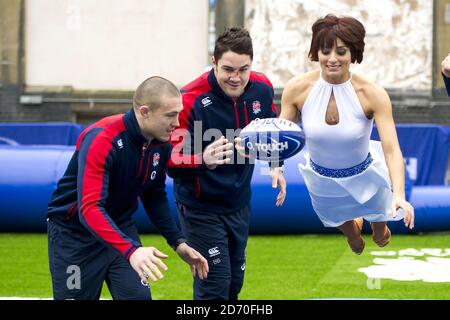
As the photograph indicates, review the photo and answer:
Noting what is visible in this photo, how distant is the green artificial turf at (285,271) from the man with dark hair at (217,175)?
7.85 feet

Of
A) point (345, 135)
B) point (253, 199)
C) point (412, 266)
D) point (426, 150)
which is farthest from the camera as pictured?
point (426, 150)

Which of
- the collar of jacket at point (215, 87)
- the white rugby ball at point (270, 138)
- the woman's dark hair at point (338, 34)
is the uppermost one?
the woman's dark hair at point (338, 34)

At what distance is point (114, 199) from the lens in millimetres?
6703

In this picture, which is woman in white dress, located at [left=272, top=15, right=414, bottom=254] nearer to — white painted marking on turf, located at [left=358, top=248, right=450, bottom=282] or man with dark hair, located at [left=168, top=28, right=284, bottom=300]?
man with dark hair, located at [left=168, top=28, right=284, bottom=300]

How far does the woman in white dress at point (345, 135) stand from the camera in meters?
7.00

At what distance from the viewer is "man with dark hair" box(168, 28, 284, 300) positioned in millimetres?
7379

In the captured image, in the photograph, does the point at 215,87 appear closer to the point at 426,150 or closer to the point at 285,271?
the point at 285,271

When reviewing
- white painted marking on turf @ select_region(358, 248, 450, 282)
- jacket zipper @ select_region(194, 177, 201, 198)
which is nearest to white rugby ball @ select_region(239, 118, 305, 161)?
jacket zipper @ select_region(194, 177, 201, 198)

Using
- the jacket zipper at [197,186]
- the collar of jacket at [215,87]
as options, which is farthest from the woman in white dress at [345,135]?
the jacket zipper at [197,186]

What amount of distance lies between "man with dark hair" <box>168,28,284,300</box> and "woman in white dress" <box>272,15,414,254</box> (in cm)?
28

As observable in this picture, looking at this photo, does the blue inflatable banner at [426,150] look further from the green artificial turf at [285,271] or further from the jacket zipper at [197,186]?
the jacket zipper at [197,186]

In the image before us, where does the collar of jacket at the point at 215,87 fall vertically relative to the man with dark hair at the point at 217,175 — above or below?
above

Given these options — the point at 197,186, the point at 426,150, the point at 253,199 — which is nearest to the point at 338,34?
the point at 197,186

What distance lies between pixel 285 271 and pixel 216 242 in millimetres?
4027
